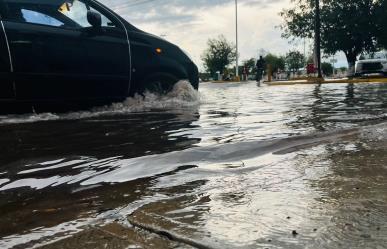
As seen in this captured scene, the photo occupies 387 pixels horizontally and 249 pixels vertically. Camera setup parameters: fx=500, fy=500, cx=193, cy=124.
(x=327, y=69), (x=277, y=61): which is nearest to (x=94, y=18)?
(x=327, y=69)

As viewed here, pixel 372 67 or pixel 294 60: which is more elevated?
pixel 294 60

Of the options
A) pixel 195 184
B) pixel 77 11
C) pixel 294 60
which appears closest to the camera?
pixel 195 184

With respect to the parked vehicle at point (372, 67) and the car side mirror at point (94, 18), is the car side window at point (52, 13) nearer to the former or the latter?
the car side mirror at point (94, 18)

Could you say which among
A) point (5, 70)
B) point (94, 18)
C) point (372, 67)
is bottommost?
point (372, 67)

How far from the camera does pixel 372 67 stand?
928 inches

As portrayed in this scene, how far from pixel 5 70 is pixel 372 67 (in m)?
21.0

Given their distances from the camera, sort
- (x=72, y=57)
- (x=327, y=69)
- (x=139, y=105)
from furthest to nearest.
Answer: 1. (x=327, y=69)
2. (x=139, y=105)
3. (x=72, y=57)

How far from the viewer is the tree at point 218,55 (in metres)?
72.4

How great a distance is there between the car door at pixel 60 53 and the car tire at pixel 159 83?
15.7 inches

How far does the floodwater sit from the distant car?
19.1m

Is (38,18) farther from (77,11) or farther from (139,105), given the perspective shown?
(139,105)

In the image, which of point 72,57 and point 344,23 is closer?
point 72,57

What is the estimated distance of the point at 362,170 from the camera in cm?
313

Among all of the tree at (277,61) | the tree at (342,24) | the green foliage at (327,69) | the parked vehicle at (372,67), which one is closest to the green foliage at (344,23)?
the tree at (342,24)
